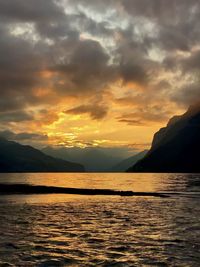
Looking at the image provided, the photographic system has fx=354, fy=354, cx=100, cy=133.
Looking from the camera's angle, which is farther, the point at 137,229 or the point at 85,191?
the point at 85,191

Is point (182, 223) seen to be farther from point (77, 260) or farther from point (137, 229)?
point (77, 260)

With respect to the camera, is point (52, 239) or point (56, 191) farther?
point (56, 191)

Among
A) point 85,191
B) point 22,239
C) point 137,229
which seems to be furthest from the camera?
point 85,191

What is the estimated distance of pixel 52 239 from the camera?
33.8 m

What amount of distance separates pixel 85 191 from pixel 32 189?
1929 centimetres

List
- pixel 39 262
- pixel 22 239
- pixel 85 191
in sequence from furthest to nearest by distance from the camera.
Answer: pixel 85 191 < pixel 22 239 < pixel 39 262

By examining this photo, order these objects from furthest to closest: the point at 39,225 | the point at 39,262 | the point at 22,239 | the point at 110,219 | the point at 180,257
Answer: the point at 110,219
the point at 39,225
the point at 22,239
the point at 180,257
the point at 39,262

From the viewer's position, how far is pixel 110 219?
49062 millimetres

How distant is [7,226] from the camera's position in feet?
137

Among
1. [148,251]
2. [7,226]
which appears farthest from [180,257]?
[7,226]

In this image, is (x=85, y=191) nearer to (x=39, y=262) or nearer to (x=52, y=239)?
(x=52, y=239)

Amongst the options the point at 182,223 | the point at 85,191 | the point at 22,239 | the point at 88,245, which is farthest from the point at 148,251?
the point at 85,191

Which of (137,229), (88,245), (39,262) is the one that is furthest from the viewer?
(137,229)

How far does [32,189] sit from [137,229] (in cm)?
8505
